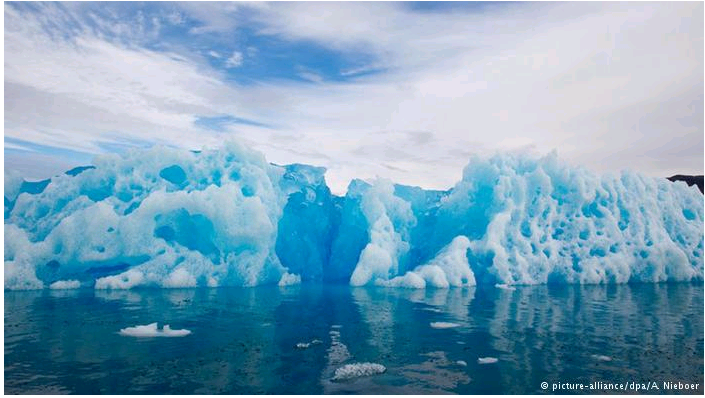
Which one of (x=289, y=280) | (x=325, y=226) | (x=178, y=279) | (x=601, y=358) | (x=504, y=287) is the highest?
(x=325, y=226)

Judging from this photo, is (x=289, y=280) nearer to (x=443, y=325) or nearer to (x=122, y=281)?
(x=122, y=281)

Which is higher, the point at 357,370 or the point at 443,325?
the point at 443,325

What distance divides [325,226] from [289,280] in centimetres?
643

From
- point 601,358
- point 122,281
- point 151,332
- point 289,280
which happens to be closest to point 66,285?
point 122,281

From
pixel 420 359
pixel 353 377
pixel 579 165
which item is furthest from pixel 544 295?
pixel 353 377

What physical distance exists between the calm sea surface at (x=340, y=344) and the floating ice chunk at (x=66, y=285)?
9.68 feet

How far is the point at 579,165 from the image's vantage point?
34.6m

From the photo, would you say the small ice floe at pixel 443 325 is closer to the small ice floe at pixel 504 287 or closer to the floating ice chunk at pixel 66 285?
the small ice floe at pixel 504 287

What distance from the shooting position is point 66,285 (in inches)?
1048

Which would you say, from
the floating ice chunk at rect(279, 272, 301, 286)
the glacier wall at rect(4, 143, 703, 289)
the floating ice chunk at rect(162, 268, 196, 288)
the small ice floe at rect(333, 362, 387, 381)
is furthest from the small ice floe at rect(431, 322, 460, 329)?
the floating ice chunk at rect(279, 272, 301, 286)

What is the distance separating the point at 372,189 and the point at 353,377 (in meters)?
24.7

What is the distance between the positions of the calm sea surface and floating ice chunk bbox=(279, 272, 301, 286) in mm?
8072

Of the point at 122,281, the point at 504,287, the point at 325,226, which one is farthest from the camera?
the point at 325,226

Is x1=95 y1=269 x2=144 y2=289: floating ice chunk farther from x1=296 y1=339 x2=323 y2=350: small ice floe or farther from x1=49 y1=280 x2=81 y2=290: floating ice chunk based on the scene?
x1=296 y1=339 x2=323 y2=350: small ice floe
